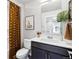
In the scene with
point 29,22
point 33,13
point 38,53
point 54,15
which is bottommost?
point 38,53

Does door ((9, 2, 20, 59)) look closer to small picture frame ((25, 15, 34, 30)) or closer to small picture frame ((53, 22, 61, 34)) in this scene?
small picture frame ((25, 15, 34, 30))

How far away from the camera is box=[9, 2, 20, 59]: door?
292 centimetres

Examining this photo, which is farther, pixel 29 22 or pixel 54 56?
pixel 29 22

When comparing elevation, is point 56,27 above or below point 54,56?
above

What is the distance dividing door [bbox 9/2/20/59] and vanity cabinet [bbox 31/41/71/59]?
3.28ft

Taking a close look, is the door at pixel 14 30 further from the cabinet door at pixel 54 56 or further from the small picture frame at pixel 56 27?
the cabinet door at pixel 54 56

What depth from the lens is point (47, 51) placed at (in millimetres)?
1745

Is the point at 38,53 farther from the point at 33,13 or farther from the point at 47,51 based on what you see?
the point at 33,13

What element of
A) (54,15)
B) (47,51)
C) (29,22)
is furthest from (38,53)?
(29,22)

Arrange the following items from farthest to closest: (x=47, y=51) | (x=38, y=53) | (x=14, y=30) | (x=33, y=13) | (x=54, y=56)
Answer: (x=14, y=30) < (x=33, y=13) < (x=38, y=53) < (x=47, y=51) < (x=54, y=56)

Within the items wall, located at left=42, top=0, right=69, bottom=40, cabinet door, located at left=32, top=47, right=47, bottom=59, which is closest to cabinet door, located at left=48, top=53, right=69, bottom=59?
cabinet door, located at left=32, top=47, right=47, bottom=59

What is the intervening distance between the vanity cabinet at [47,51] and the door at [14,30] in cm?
100

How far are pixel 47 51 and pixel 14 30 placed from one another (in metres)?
1.70
